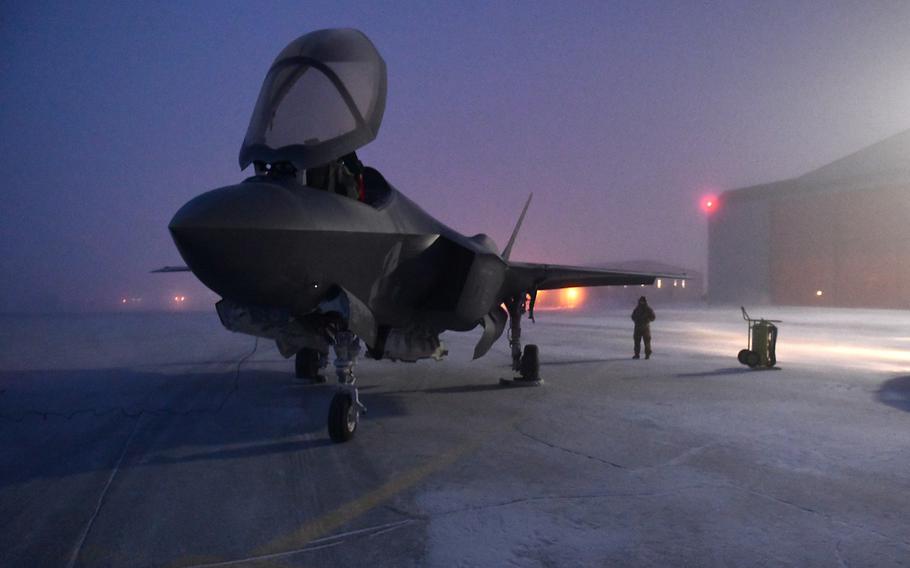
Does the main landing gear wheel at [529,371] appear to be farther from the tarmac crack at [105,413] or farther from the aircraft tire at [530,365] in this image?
the tarmac crack at [105,413]

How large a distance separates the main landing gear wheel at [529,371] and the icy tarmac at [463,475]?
11.5 inches

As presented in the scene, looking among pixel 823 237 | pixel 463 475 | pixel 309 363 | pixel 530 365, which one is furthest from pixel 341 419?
pixel 823 237

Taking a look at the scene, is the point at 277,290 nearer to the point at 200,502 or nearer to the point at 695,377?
the point at 200,502

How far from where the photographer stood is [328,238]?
451 cm

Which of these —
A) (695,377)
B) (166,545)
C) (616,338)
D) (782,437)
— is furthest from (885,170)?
(166,545)

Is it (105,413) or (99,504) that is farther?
(105,413)

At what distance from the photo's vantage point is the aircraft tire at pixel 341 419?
5.29 m

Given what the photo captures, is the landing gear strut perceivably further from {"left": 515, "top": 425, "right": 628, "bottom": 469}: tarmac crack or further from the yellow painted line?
{"left": 515, "top": 425, "right": 628, "bottom": 469}: tarmac crack

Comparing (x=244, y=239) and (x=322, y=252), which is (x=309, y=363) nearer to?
(x=322, y=252)

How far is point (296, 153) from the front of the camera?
4.82 metres

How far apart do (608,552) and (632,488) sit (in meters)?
1.12

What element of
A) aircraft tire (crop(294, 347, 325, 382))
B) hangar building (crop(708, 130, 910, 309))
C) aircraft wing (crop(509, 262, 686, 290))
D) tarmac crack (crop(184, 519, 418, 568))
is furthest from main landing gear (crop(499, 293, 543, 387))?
hangar building (crop(708, 130, 910, 309))

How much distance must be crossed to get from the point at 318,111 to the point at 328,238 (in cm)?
147

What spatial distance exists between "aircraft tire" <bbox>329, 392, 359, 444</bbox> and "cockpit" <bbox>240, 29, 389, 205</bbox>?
2.17 m
